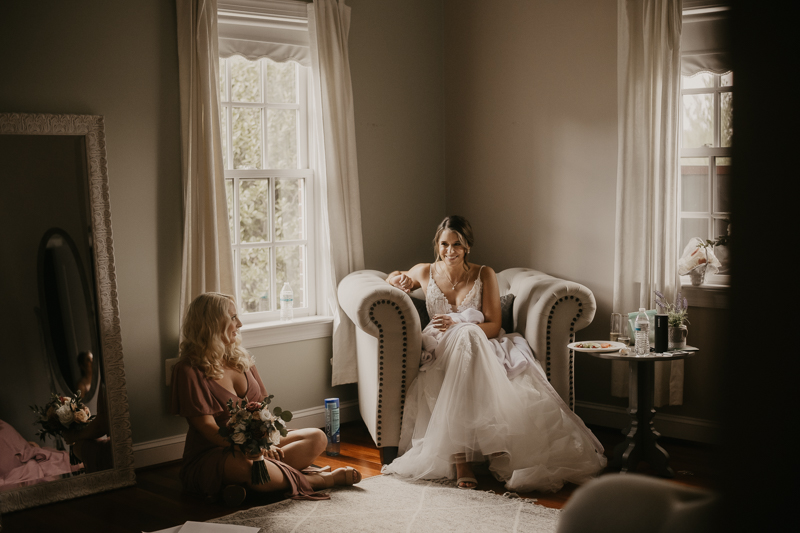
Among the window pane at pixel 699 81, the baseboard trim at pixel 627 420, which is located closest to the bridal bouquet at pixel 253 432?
the baseboard trim at pixel 627 420

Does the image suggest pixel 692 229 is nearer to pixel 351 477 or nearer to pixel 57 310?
pixel 351 477

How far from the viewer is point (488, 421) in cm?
324

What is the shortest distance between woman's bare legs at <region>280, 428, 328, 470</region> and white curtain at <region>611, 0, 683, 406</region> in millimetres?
1786

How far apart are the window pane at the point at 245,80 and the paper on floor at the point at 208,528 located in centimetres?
237

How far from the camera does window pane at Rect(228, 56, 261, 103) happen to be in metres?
4.04

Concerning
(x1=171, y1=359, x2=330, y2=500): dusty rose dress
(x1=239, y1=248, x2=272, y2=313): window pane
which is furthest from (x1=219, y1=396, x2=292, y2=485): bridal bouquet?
(x1=239, y1=248, x2=272, y2=313): window pane

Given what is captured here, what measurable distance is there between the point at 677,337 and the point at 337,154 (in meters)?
2.19

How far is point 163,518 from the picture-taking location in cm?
297

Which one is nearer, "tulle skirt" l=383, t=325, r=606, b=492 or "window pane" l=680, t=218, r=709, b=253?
"tulle skirt" l=383, t=325, r=606, b=492

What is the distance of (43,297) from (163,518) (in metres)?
1.14

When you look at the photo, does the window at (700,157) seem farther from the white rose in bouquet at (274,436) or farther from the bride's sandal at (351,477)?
the white rose in bouquet at (274,436)

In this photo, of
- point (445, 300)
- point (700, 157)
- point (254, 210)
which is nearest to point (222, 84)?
point (254, 210)

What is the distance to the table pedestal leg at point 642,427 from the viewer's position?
11.2ft

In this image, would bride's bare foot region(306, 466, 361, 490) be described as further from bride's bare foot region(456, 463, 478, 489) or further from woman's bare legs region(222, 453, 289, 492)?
bride's bare foot region(456, 463, 478, 489)
